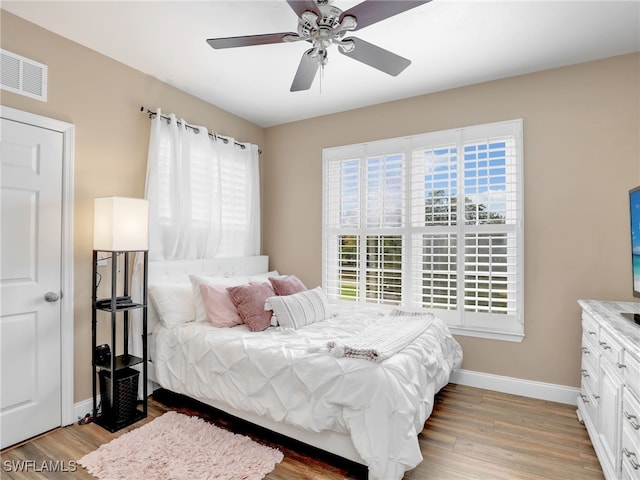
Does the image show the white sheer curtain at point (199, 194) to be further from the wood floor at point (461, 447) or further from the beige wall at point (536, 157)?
the wood floor at point (461, 447)

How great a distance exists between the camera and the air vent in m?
2.31

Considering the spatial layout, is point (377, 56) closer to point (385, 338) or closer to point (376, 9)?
point (376, 9)

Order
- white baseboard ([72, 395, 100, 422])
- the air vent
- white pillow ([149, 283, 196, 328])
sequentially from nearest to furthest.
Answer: the air vent, white baseboard ([72, 395, 100, 422]), white pillow ([149, 283, 196, 328])

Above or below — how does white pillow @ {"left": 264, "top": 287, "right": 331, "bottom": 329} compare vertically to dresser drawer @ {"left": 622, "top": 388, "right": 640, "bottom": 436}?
above

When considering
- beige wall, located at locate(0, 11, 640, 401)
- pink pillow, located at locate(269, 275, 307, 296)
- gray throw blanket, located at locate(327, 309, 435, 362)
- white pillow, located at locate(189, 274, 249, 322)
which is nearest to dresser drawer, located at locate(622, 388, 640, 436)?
gray throw blanket, located at locate(327, 309, 435, 362)

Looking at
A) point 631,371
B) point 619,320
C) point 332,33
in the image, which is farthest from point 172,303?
point 619,320

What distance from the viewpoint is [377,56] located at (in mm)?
2186

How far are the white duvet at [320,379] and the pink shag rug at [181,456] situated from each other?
223mm

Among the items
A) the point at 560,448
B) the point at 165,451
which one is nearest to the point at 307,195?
the point at 165,451

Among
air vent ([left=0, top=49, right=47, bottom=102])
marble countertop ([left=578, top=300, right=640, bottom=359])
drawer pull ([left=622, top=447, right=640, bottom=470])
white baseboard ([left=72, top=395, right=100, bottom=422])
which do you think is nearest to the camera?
drawer pull ([left=622, top=447, right=640, bottom=470])

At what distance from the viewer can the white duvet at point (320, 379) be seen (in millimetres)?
1838

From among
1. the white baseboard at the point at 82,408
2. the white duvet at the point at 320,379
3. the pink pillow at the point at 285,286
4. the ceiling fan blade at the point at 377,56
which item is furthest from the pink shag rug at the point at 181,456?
the ceiling fan blade at the point at 377,56

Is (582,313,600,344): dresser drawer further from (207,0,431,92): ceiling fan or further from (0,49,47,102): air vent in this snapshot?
(0,49,47,102): air vent

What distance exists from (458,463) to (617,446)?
0.82 m
